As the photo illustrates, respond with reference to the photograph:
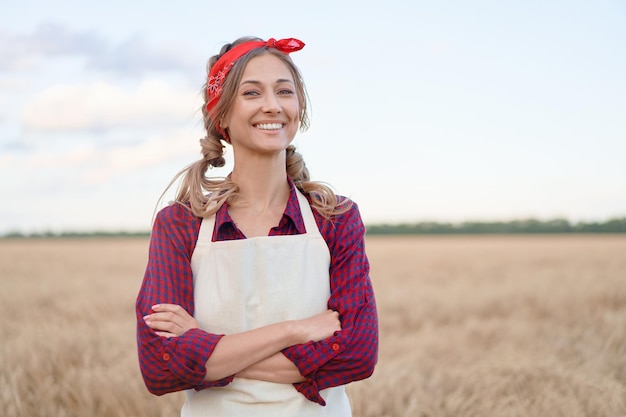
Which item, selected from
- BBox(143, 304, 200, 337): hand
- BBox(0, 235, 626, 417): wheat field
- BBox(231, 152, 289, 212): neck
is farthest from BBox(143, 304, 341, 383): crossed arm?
BBox(0, 235, 626, 417): wheat field

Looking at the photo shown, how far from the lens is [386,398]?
12.1ft

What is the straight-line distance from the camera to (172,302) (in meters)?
2.15

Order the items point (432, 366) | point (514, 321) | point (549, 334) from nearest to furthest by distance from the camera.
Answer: point (432, 366), point (549, 334), point (514, 321)

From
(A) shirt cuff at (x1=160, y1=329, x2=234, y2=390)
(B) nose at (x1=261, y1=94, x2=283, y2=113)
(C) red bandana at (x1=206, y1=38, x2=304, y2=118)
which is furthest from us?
(C) red bandana at (x1=206, y1=38, x2=304, y2=118)

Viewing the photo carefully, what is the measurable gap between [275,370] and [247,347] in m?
0.13

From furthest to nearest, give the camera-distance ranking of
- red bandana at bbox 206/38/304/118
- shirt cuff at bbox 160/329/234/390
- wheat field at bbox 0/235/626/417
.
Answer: wheat field at bbox 0/235/626/417 < red bandana at bbox 206/38/304/118 < shirt cuff at bbox 160/329/234/390

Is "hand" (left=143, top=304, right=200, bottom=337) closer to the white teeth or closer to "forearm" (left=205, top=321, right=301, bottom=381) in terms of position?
"forearm" (left=205, top=321, right=301, bottom=381)

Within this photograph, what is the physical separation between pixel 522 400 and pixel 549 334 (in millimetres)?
2760

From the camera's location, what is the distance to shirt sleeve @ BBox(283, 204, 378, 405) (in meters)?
2.09

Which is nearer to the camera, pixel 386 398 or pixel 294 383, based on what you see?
pixel 294 383

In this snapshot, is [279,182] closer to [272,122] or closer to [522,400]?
[272,122]

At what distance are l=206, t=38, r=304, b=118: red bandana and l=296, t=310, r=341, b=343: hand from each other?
816mm

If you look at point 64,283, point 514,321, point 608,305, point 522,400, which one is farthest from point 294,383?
point 64,283

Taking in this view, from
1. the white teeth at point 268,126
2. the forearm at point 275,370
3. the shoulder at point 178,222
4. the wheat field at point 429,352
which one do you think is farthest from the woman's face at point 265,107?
the wheat field at point 429,352
